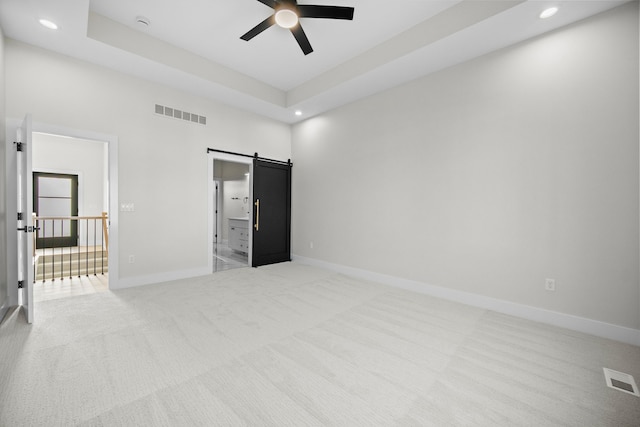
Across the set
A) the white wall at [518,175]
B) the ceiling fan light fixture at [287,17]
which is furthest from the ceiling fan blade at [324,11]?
the white wall at [518,175]

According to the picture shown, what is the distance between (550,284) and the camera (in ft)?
9.34

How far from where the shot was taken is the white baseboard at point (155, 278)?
3.79 m

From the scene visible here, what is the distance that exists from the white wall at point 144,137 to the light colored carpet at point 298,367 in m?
1.12

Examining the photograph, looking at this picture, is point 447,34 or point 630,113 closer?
point 630,113

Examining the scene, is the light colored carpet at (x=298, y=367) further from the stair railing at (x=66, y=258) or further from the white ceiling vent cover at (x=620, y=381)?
the stair railing at (x=66, y=258)

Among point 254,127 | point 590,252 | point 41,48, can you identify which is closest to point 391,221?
point 590,252

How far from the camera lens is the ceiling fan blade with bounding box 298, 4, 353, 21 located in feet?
8.35

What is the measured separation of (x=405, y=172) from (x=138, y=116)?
4.06 metres

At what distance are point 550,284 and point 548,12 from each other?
A: 2703mm

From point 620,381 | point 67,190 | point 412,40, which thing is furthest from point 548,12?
point 67,190

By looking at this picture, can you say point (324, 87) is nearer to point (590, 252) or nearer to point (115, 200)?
point (115, 200)

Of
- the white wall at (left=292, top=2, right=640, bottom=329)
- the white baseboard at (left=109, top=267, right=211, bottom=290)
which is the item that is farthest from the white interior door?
the white wall at (left=292, top=2, right=640, bottom=329)

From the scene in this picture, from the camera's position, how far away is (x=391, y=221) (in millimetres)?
4246

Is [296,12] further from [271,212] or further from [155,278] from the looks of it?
[155,278]
